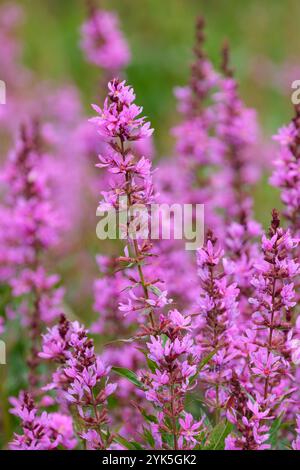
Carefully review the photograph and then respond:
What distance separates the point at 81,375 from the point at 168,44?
5.13 m

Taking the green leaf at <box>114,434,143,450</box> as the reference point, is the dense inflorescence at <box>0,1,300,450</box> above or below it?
above

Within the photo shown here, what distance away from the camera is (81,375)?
1653mm

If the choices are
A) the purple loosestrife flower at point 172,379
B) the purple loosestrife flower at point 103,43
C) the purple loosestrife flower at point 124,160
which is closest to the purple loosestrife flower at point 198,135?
the purple loosestrife flower at point 103,43

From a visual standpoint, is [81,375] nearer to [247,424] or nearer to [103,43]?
[247,424]

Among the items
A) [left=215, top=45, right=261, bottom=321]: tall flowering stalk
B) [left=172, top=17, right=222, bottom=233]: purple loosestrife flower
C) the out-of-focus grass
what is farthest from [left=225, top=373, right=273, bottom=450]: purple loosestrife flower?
the out-of-focus grass

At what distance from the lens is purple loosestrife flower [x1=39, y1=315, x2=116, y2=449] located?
1648mm

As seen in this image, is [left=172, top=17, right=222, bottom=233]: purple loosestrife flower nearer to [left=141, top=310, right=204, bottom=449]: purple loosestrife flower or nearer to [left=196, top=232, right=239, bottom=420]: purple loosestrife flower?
[left=196, top=232, right=239, bottom=420]: purple loosestrife flower

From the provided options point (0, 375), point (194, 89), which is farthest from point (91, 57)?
point (0, 375)

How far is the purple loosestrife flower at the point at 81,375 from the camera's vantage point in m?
1.65

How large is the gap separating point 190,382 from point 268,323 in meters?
0.21

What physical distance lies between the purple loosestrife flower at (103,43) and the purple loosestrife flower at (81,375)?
5.98ft

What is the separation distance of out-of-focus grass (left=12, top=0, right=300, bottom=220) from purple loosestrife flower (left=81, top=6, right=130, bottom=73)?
151cm

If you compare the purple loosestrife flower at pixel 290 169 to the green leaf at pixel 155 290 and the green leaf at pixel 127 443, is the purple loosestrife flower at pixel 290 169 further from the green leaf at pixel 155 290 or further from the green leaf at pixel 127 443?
the green leaf at pixel 127 443

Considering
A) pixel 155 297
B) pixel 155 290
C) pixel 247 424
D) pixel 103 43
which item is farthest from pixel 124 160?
pixel 103 43
